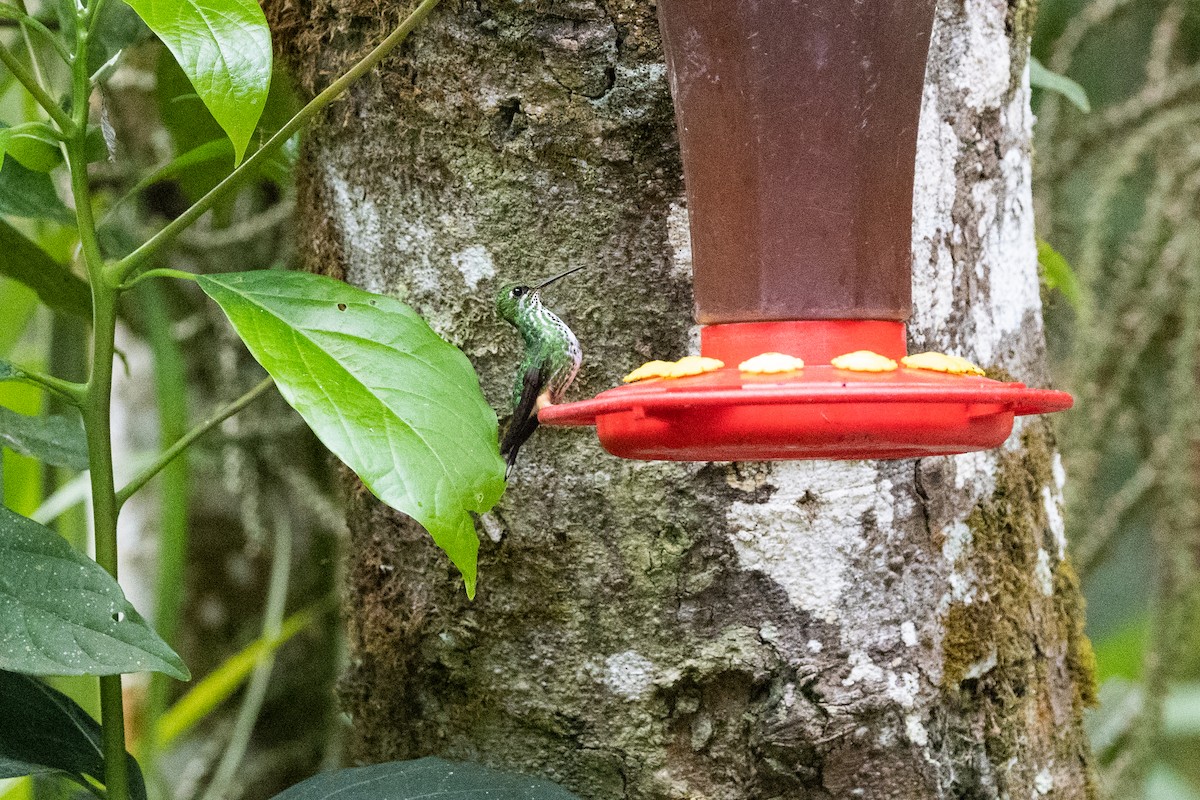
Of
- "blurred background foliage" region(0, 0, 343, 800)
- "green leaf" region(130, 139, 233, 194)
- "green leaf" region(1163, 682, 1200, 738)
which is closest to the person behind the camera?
"green leaf" region(130, 139, 233, 194)

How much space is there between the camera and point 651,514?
1.22 metres

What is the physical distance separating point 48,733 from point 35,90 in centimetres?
63

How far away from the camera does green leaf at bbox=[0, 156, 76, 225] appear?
132 centimetres

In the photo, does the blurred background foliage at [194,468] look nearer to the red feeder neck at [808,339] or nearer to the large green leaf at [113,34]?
the large green leaf at [113,34]

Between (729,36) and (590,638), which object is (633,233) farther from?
(590,638)

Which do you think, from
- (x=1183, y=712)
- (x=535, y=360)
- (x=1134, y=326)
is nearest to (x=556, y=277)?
(x=535, y=360)

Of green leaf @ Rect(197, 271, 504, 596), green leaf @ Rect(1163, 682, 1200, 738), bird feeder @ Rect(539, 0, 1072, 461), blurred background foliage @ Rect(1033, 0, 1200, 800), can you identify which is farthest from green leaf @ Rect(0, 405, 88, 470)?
green leaf @ Rect(1163, 682, 1200, 738)

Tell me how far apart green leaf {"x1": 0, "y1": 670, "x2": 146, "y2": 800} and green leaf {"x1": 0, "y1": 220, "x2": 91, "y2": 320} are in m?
0.50

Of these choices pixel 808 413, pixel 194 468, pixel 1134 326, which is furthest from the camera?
pixel 194 468

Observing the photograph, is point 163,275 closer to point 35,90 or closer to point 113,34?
point 35,90

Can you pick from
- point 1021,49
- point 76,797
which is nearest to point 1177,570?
point 1021,49

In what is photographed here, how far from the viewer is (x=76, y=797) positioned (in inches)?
48.0

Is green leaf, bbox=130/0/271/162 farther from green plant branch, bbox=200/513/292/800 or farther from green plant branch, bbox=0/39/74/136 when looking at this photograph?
green plant branch, bbox=200/513/292/800

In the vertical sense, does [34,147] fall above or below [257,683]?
above
